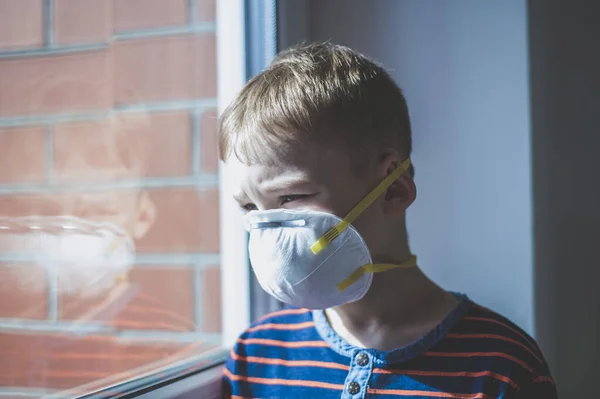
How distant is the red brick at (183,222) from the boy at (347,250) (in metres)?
0.16

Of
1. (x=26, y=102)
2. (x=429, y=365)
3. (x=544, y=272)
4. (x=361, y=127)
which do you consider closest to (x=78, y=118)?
(x=26, y=102)

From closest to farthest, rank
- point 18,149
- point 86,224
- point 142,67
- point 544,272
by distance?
1. point 18,149
2. point 86,224
3. point 142,67
4. point 544,272

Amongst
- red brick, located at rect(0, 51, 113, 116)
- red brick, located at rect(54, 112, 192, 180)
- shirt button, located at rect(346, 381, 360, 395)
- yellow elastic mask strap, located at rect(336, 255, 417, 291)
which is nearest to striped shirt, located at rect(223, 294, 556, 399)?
shirt button, located at rect(346, 381, 360, 395)

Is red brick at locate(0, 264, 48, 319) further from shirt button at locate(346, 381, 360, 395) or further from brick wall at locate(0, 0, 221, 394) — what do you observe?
shirt button at locate(346, 381, 360, 395)

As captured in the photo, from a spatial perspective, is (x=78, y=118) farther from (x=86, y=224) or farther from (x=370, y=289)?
(x=370, y=289)

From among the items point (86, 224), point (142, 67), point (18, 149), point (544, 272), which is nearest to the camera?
point (18, 149)

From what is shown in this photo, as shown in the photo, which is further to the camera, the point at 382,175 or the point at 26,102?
the point at 382,175

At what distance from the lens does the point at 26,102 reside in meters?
0.69

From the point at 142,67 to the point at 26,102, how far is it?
248mm

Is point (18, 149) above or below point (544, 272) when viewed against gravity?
above

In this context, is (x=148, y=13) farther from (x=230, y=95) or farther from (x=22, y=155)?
(x=22, y=155)

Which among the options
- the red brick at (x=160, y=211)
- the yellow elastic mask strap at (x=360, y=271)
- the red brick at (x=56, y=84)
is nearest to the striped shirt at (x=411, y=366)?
the yellow elastic mask strap at (x=360, y=271)

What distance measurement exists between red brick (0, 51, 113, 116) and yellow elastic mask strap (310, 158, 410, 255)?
1.10 feet

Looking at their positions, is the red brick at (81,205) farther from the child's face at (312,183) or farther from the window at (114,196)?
the child's face at (312,183)
